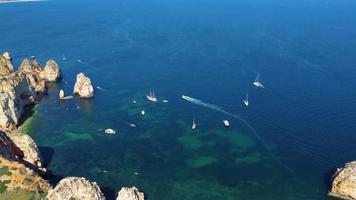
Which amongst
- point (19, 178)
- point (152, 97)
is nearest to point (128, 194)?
point (19, 178)

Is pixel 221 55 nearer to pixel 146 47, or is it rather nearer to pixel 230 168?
pixel 146 47

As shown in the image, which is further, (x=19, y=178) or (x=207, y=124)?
(x=207, y=124)

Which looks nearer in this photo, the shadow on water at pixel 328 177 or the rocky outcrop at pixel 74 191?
the rocky outcrop at pixel 74 191

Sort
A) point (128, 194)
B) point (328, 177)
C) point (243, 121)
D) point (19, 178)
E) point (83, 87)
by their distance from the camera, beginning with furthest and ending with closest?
point (83, 87) → point (243, 121) → point (328, 177) → point (128, 194) → point (19, 178)

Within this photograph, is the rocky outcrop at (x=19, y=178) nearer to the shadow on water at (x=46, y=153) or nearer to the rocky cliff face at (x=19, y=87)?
the shadow on water at (x=46, y=153)

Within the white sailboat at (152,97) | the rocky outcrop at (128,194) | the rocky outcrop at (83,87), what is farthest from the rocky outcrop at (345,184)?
the rocky outcrop at (83,87)

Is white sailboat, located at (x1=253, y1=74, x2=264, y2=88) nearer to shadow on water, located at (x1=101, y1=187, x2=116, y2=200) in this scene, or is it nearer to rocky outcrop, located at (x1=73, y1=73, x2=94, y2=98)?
rocky outcrop, located at (x1=73, y1=73, x2=94, y2=98)

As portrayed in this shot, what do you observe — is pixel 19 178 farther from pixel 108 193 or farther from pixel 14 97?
pixel 14 97
